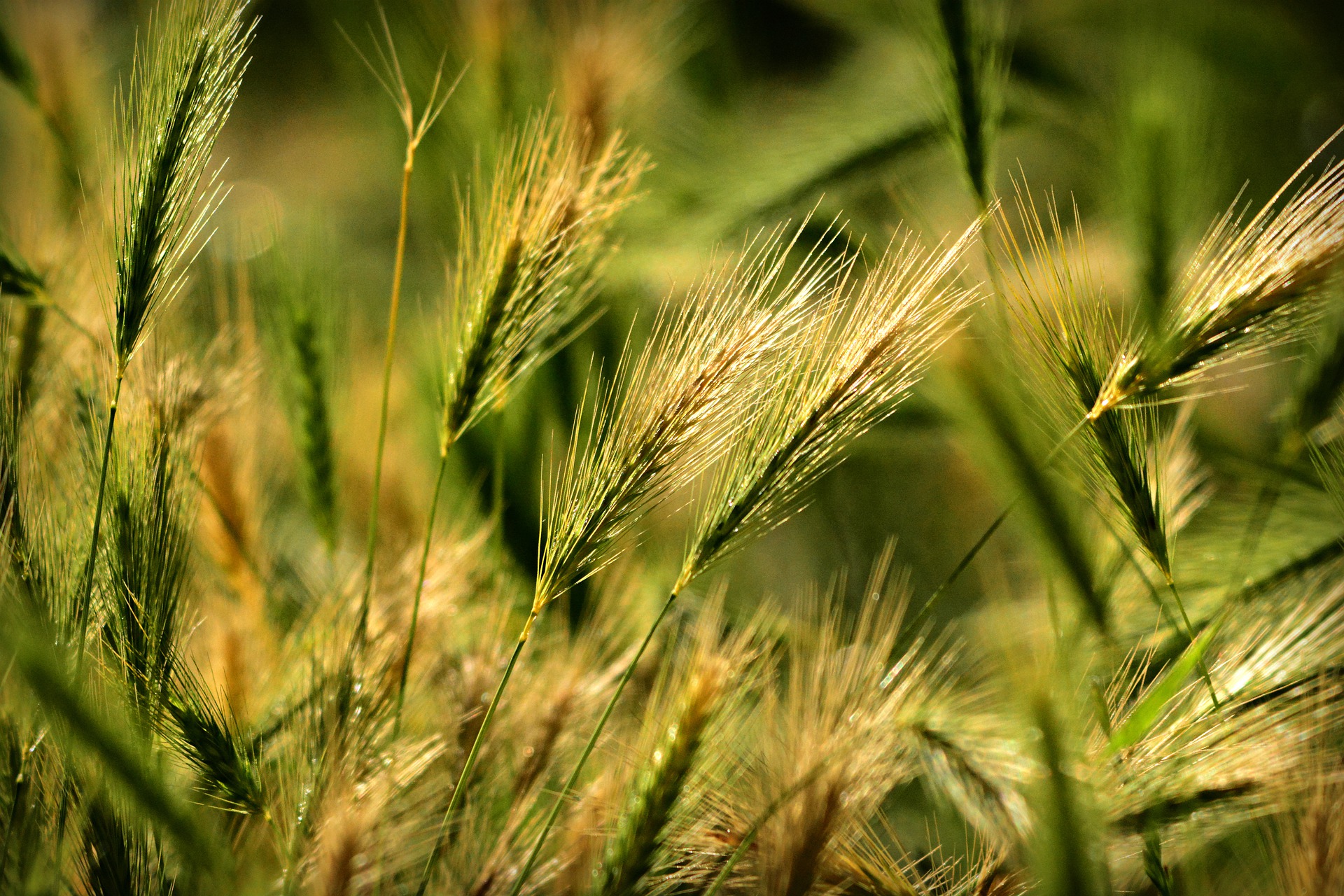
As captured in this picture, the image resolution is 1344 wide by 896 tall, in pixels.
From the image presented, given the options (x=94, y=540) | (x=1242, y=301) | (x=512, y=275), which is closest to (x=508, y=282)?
(x=512, y=275)

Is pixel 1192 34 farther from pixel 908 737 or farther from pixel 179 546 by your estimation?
pixel 179 546

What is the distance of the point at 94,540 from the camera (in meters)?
0.38

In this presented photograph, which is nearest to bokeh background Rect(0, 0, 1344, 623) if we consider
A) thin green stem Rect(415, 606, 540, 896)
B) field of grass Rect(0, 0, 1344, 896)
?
field of grass Rect(0, 0, 1344, 896)

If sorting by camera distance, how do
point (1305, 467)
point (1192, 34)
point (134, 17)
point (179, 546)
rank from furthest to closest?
1. point (134, 17)
2. point (1192, 34)
3. point (1305, 467)
4. point (179, 546)

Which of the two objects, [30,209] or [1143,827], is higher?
[30,209]

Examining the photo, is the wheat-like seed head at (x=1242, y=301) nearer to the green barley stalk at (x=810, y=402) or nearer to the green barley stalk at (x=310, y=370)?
the green barley stalk at (x=810, y=402)

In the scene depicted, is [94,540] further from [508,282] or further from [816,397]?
[816,397]

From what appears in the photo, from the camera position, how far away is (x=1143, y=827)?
38 centimetres

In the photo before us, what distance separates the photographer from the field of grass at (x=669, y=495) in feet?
1.21

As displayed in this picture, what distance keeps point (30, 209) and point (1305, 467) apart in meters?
0.90

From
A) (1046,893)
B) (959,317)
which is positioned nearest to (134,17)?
(959,317)

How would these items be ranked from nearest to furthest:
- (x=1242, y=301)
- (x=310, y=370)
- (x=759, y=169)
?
(x=1242, y=301)
(x=310, y=370)
(x=759, y=169)

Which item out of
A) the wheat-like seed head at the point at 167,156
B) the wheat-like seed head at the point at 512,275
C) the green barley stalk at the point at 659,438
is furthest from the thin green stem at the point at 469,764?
the wheat-like seed head at the point at 167,156

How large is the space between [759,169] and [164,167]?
17.8 inches
